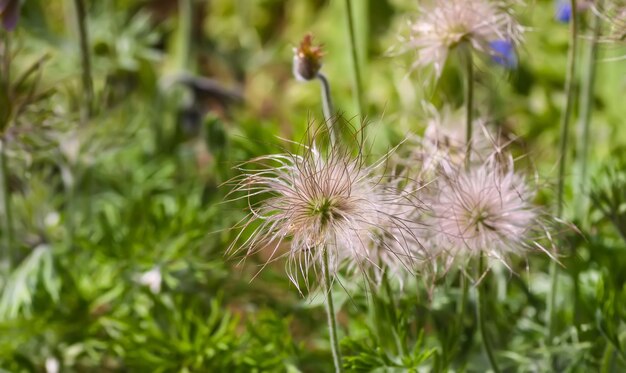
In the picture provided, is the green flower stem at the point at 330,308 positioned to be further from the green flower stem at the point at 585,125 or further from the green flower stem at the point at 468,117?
the green flower stem at the point at 585,125

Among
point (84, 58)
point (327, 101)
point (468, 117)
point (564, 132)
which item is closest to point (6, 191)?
point (84, 58)

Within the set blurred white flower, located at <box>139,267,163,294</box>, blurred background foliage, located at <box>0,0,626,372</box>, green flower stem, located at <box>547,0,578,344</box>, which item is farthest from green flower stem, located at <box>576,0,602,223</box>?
blurred white flower, located at <box>139,267,163,294</box>

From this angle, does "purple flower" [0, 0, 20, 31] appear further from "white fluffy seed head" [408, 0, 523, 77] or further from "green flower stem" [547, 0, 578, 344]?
"green flower stem" [547, 0, 578, 344]

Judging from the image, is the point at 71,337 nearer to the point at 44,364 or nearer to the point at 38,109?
the point at 44,364

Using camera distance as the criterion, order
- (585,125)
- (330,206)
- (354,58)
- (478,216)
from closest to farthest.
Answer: (330,206)
(478,216)
(354,58)
(585,125)

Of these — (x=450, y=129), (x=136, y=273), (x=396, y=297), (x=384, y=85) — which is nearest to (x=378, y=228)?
(x=396, y=297)

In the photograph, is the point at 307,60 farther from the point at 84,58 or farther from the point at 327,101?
the point at 84,58
